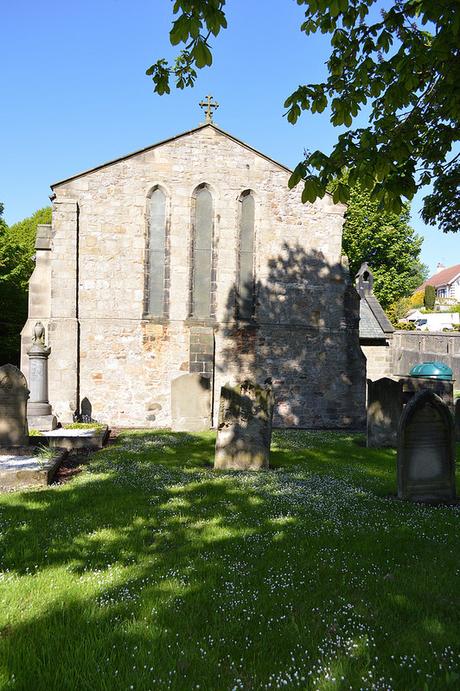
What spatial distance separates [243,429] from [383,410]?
4235 millimetres

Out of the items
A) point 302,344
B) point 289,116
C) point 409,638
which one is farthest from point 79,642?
Result: point 302,344

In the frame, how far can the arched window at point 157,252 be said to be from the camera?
16016 millimetres

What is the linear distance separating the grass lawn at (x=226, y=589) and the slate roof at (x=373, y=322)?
1723 cm

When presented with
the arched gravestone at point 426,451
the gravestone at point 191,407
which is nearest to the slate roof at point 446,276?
the gravestone at point 191,407

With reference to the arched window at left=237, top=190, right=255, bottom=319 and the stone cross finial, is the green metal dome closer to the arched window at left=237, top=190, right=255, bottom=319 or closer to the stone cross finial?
the arched window at left=237, top=190, right=255, bottom=319

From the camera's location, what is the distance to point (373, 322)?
80.2ft

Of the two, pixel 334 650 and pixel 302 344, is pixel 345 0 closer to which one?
pixel 334 650

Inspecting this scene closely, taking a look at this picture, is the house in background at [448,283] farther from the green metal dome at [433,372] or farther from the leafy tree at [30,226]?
the green metal dome at [433,372]

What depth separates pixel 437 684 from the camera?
2781 millimetres

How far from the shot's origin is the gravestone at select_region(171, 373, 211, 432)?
14.4 metres

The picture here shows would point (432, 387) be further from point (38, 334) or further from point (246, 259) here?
point (38, 334)

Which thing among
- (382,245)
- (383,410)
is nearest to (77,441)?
(383,410)

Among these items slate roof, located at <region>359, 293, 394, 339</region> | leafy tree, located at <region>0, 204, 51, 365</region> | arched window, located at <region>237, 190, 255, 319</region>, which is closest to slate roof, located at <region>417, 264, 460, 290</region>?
slate roof, located at <region>359, 293, 394, 339</region>

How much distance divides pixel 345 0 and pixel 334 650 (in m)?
4.91
